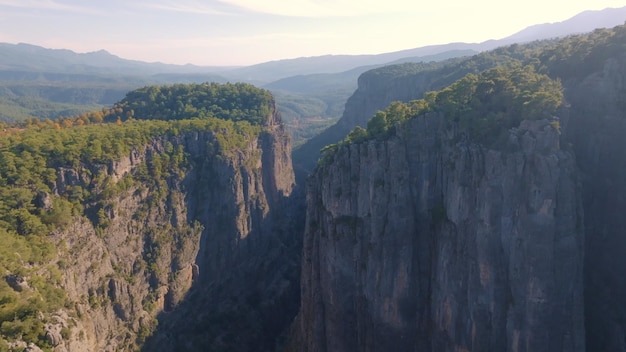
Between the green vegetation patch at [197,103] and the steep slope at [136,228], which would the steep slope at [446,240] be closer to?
the steep slope at [136,228]

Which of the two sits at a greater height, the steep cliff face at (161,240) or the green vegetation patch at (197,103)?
the green vegetation patch at (197,103)

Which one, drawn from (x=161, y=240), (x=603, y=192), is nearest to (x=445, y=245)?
(x=603, y=192)

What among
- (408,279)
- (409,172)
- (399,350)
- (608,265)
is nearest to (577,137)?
(608,265)

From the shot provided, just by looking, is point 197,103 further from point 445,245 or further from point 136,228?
point 445,245

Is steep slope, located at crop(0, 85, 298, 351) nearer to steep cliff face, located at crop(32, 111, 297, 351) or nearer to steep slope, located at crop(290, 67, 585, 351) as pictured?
steep cliff face, located at crop(32, 111, 297, 351)

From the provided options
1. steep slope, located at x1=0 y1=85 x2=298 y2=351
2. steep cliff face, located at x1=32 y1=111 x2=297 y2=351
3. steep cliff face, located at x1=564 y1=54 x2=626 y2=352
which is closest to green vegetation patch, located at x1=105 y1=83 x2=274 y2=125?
steep slope, located at x1=0 y1=85 x2=298 y2=351

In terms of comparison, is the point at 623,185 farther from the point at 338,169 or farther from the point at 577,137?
the point at 338,169

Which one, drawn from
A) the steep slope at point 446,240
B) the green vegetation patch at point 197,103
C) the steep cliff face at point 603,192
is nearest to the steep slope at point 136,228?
the green vegetation patch at point 197,103
